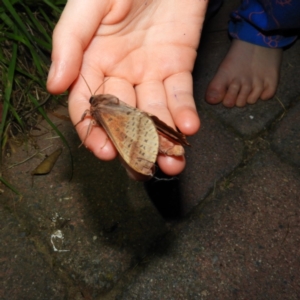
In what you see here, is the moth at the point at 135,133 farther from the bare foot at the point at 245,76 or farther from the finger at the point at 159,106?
the bare foot at the point at 245,76

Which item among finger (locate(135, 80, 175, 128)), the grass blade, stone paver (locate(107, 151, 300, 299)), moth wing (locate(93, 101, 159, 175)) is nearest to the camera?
moth wing (locate(93, 101, 159, 175))

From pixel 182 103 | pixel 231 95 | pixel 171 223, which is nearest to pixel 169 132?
pixel 182 103

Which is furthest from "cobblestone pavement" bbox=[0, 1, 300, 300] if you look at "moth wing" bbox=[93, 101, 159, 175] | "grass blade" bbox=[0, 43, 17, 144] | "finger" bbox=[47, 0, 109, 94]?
"finger" bbox=[47, 0, 109, 94]

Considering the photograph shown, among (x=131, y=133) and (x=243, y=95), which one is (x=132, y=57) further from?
(x=243, y=95)

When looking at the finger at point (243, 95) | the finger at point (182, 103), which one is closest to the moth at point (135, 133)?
the finger at point (182, 103)

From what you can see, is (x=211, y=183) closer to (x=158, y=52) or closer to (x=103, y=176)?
(x=103, y=176)

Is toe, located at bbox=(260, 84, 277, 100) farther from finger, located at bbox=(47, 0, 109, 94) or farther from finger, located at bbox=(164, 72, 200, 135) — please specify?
finger, located at bbox=(47, 0, 109, 94)
